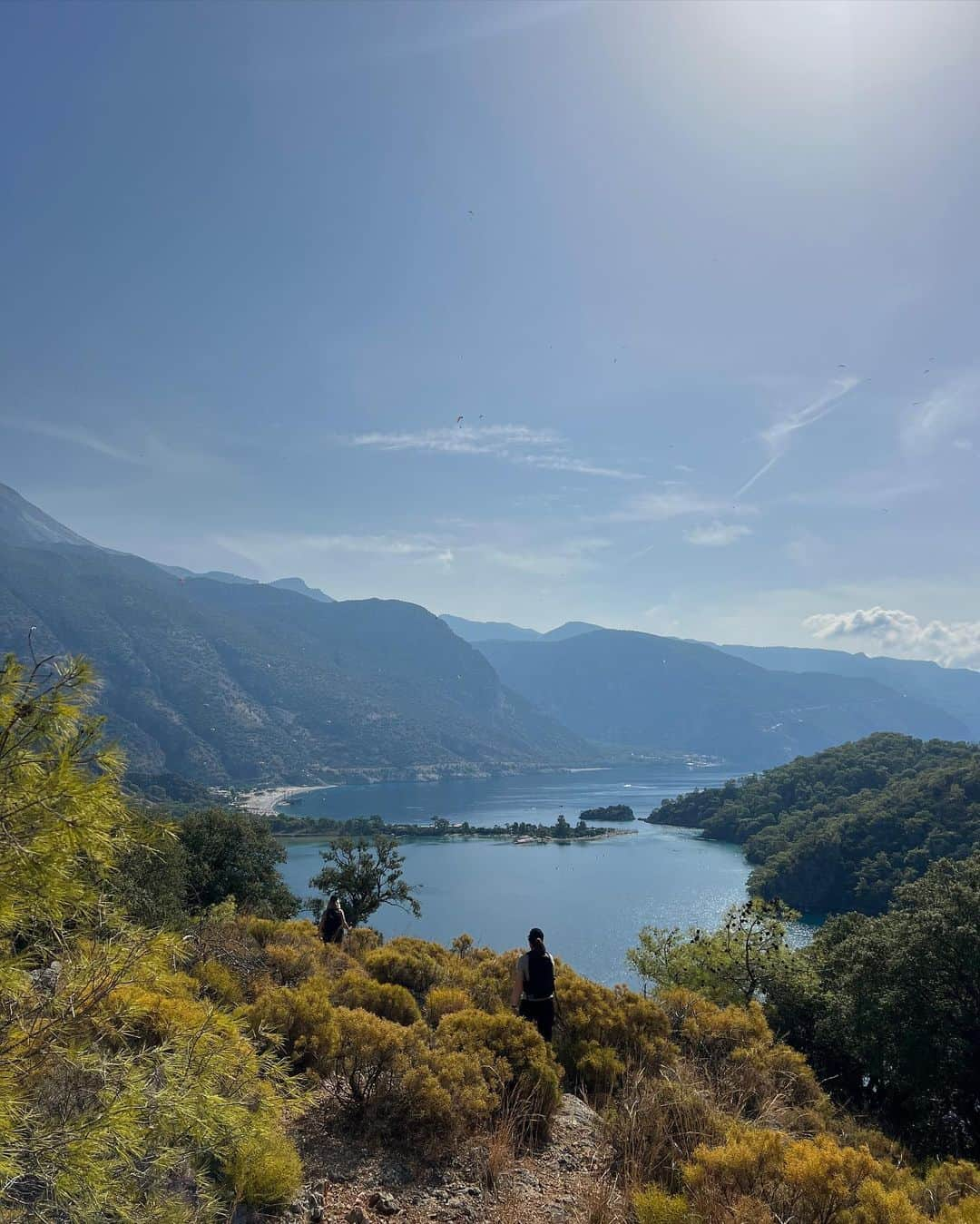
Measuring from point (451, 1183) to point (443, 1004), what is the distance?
2.47 metres

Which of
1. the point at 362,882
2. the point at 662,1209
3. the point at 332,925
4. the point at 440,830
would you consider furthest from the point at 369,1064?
the point at 440,830

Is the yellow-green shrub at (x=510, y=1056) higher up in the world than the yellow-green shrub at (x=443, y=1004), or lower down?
higher up

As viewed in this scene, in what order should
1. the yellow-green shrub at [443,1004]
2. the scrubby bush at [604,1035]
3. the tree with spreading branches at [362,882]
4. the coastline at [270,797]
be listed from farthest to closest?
1. the coastline at [270,797]
2. the tree with spreading branches at [362,882]
3. the yellow-green shrub at [443,1004]
4. the scrubby bush at [604,1035]

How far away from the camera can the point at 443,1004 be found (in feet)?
21.9

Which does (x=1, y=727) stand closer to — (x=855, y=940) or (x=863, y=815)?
(x=855, y=940)

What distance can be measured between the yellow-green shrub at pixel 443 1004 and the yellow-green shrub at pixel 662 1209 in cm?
316

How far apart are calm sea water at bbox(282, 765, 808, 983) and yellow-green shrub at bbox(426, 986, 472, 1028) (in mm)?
40591

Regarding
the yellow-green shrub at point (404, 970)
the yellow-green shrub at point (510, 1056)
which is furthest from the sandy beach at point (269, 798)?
the yellow-green shrub at point (510, 1056)

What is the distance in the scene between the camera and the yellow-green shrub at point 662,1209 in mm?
3604

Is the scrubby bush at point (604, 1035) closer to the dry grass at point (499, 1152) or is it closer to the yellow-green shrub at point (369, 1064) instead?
the dry grass at point (499, 1152)

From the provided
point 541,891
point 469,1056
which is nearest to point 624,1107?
point 469,1056

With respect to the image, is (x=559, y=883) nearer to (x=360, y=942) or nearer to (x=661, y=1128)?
(x=360, y=942)

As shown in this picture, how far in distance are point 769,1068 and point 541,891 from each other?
212ft

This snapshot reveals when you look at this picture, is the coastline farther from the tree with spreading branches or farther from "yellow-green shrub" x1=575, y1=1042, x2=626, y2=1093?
"yellow-green shrub" x1=575, y1=1042, x2=626, y2=1093
